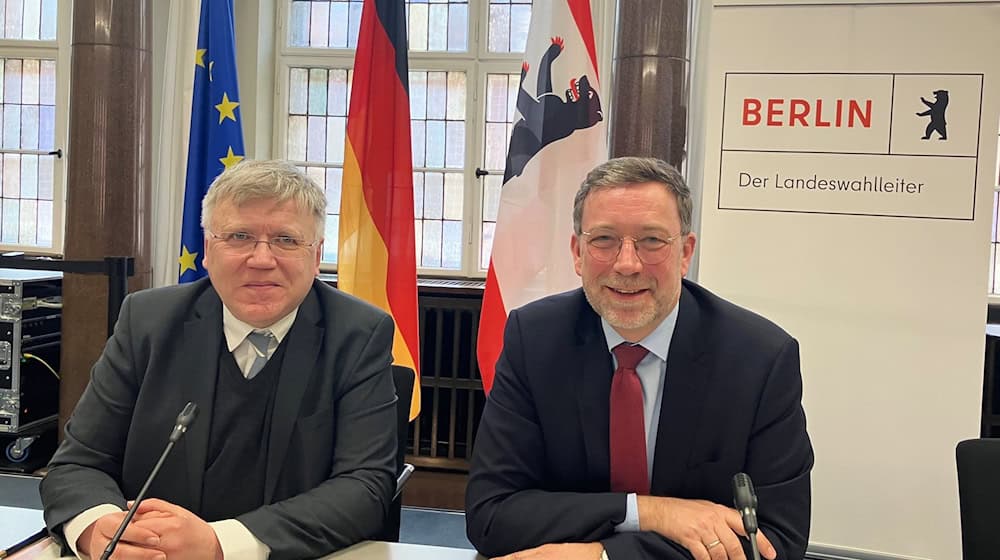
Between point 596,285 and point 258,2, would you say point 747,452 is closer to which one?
point 596,285

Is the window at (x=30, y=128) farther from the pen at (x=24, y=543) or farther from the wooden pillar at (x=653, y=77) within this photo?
the pen at (x=24, y=543)

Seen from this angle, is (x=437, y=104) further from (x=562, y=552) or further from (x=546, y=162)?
(x=562, y=552)

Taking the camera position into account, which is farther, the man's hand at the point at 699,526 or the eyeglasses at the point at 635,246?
the eyeglasses at the point at 635,246

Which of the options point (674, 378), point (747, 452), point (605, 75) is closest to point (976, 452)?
point (747, 452)

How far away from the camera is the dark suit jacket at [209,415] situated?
152 cm

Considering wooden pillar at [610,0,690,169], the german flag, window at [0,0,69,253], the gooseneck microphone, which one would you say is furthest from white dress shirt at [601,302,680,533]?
window at [0,0,69,253]

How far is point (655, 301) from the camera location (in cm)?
148

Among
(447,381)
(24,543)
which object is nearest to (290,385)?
(24,543)

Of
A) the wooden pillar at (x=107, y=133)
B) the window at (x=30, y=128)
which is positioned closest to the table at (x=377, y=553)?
the wooden pillar at (x=107, y=133)

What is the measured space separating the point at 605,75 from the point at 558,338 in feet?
8.26

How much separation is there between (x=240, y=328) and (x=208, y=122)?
197 centimetres

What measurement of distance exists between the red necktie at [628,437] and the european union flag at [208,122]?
2.30 metres

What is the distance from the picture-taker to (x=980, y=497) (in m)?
1.52

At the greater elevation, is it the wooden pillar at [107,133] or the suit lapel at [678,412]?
the wooden pillar at [107,133]
